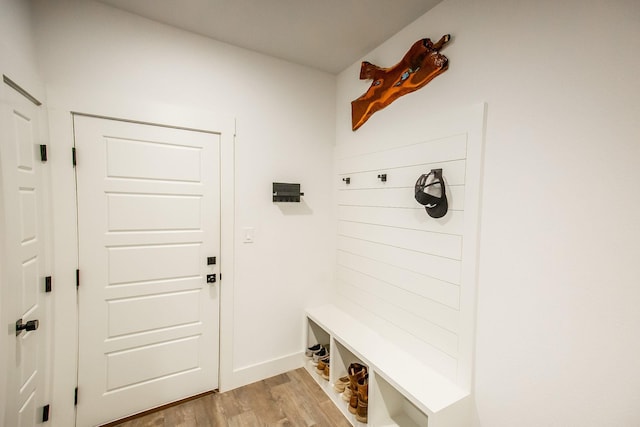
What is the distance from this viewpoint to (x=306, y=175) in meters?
2.43

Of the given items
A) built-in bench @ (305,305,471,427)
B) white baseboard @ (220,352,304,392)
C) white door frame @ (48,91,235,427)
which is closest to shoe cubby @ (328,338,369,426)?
built-in bench @ (305,305,471,427)

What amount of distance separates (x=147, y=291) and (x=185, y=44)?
1.79 metres

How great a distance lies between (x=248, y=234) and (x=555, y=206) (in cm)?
194

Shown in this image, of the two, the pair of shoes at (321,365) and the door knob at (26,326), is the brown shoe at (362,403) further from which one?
the door knob at (26,326)

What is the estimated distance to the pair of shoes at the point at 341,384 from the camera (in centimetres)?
199

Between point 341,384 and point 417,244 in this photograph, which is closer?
point 417,244

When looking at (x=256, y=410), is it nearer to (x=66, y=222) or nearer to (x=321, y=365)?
(x=321, y=365)

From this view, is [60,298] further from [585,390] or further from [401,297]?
[585,390]

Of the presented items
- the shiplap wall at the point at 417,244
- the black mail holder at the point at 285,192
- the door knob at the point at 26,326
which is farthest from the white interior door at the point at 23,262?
the shiplap wall at the point at 417,244

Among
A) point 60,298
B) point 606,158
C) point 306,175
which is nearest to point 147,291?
point 60,298

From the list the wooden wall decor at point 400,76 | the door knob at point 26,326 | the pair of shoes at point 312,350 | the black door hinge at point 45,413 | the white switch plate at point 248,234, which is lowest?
the pair of shoes at point 312,350

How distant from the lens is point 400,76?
6.09ft

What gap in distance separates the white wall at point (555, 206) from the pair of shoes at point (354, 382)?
2.49ft

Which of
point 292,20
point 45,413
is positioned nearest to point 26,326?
point 45,413
